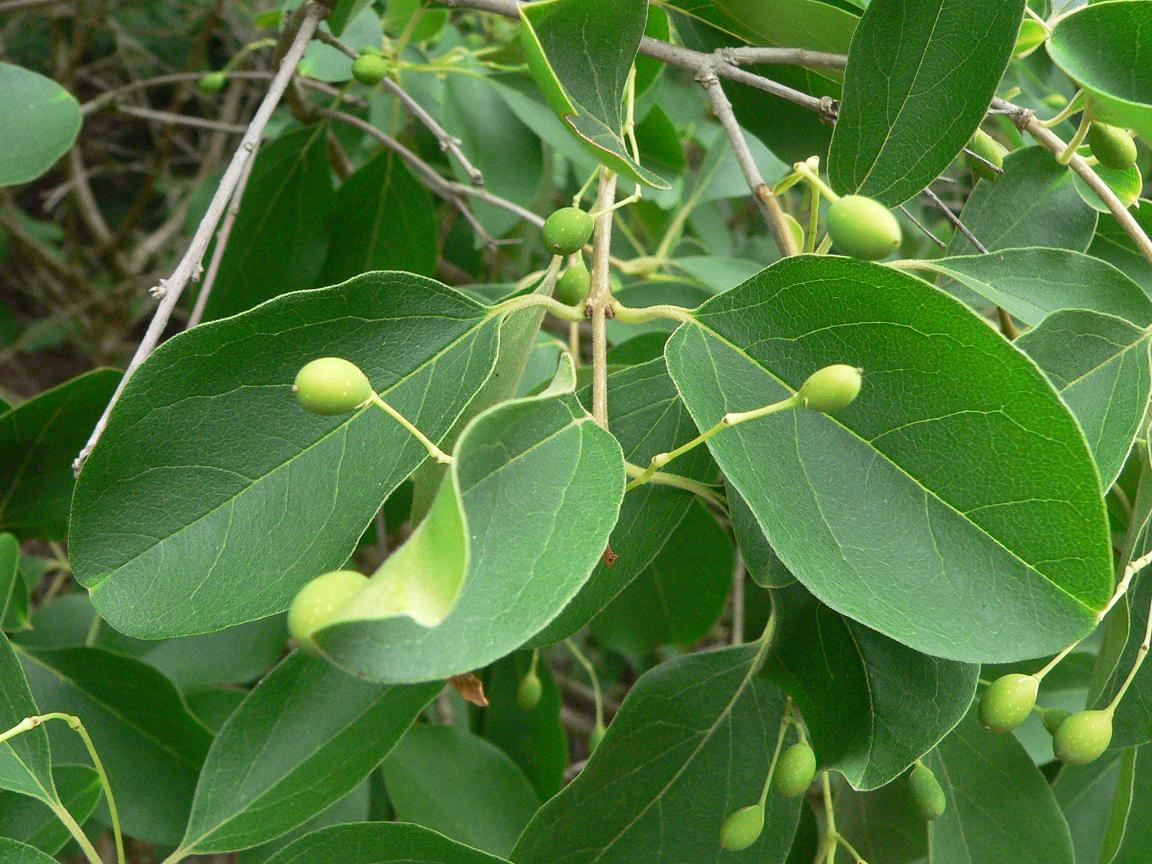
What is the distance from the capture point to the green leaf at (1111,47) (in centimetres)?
87

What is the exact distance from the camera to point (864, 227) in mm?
718

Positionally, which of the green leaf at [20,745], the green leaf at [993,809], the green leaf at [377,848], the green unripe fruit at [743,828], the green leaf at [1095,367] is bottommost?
the green leaf at [993,809]

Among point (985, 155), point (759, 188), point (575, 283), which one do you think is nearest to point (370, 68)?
point (575, 283)

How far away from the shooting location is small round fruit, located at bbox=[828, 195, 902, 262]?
716mm

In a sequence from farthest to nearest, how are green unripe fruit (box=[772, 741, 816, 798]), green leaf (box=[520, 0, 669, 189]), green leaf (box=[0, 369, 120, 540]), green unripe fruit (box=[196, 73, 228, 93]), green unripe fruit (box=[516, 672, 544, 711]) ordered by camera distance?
green unripe fruit (box=[196, 73, 228, 93]) < green unripe fruit (box=[516, 672, 544, 711]) < green leaf (box=[0, 369, 120, 540]) < green unripe fruit (box=[772, 741, 816, 798]) < green leaf (box=[520, 0, 669, 189])

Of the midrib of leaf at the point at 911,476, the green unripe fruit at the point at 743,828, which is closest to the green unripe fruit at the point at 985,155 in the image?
the midrib of leaf at the point at 911,476

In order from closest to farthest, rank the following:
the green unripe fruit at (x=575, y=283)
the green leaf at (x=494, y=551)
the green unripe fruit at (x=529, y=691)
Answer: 1. the green leaf at (x=494, y=551)
2. the green unripe fruit at (x=575, y=283)
3. the green unripe fruit at (x=529, y=691)

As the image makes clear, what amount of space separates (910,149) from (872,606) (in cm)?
40

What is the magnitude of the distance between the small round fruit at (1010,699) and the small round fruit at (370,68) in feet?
3.30

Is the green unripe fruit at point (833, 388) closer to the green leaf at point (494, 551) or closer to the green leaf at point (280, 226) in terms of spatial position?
the green leaf at point (494, 551)

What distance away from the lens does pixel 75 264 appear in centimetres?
311

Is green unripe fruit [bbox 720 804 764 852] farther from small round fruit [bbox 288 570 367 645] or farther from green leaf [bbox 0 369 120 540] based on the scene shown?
green leaf [bbox 0 369 120 540]

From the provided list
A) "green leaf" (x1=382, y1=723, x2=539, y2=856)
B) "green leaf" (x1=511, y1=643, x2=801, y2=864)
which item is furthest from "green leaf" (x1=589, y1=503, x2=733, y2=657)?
"green leaf" (x1=511, y1=643, x2=801, y2=864)

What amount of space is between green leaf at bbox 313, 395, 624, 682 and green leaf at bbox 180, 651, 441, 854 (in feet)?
1.24
